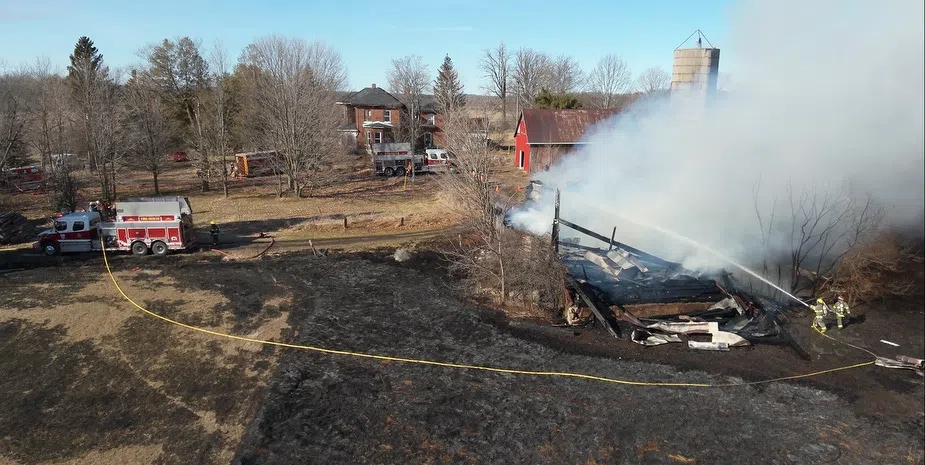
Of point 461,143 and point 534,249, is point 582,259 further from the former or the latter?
point 461,143

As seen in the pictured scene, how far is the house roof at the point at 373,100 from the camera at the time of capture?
49094 millimetres

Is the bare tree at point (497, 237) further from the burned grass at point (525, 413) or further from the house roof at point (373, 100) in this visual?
the house roof at point (373, 100)

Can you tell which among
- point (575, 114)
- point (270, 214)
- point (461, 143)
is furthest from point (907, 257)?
point (575, 114)

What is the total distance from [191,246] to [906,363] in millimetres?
20953

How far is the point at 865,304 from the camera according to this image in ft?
40.5

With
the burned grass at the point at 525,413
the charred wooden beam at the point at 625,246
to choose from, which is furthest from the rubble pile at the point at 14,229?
the charred wooden beam at the point at 625,246

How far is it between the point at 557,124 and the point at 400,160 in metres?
11.9

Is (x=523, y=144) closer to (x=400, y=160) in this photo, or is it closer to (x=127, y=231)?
(x=400, y=160)

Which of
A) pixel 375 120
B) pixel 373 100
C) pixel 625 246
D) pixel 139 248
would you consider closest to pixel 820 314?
pixel 625 246

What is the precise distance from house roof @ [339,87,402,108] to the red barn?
18.6 m

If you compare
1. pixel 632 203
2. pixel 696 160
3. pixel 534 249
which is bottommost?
pixel 534 249

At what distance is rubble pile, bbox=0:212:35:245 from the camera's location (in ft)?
67.4

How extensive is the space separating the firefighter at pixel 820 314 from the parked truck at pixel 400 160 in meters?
28.4

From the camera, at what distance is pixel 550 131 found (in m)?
34.1
